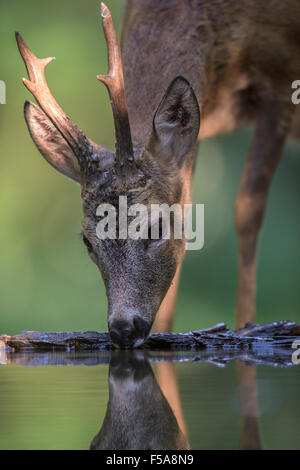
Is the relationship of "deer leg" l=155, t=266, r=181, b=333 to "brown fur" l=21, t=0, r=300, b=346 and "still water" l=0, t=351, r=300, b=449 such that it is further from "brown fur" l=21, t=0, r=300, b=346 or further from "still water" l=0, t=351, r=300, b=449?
"still water" l=0, t=351, r=300, b=449

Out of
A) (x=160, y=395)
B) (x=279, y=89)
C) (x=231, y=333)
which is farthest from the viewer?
(x=279, y=89)

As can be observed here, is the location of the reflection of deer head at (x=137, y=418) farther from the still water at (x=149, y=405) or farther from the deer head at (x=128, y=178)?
the deer head at (x=128, y=178)

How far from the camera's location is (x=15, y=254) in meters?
10.7

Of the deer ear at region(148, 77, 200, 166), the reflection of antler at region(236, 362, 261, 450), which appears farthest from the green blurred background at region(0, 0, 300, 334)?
the reflection of antler at region(236, 362, 261, 450)

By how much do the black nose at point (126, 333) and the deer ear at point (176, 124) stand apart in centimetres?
96

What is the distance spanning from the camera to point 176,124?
4105 millimetres

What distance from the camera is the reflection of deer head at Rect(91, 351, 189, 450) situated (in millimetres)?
1490

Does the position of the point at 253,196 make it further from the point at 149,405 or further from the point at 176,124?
the point at 149,405

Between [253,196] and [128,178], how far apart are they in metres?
2.35

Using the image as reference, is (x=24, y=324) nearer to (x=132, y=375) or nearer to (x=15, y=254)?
(x=15, y=254)

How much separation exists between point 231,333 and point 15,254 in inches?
307

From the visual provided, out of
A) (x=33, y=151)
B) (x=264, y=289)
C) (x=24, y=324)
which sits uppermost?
(x=33, y=151)

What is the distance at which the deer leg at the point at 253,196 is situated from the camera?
570 cm
